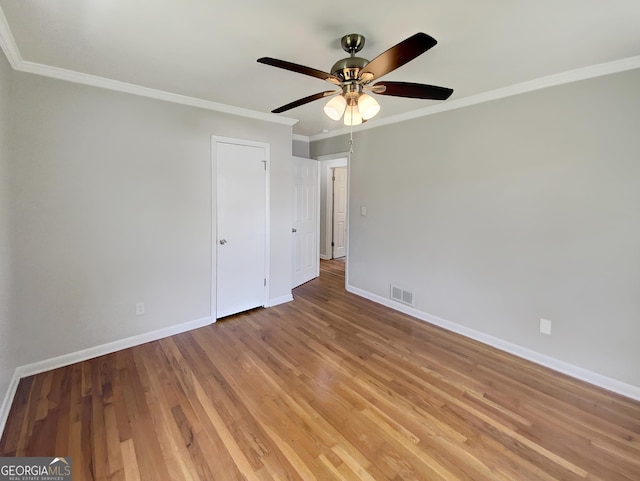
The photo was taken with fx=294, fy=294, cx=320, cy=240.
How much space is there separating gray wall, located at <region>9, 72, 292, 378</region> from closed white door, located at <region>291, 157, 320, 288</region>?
4.50ft

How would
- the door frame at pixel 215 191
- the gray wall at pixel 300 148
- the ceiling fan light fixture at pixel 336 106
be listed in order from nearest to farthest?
the ceiling fan light fixture at pixel 336 106
the door frame at pixel 215 191
the gray wall at pixel 300 148

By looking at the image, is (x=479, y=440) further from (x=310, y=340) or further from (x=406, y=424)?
(x=310, y=340)

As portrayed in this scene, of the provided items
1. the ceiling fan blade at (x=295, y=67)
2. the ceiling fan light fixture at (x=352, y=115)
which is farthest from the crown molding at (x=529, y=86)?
the ceiling fan blade at (x=295, y=67)

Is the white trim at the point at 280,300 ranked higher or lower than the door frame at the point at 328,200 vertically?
lower

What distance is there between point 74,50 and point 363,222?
3.30 m

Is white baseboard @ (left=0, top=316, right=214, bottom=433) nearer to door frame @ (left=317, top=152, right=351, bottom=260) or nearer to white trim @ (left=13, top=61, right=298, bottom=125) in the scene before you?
white trim @ (left=13, top=61, right=298, bottom=125)

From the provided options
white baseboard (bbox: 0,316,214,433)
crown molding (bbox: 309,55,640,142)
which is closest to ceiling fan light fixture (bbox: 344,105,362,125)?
crown molding (bbox: 309,55,640,142)

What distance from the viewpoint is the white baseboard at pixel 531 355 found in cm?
223

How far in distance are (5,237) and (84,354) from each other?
1163mm

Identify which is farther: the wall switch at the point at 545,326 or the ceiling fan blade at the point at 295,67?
the wall switch at the point at 545,326

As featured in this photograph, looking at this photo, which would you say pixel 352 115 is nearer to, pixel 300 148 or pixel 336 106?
pixel 336 106

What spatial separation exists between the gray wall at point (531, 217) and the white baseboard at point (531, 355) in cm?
5

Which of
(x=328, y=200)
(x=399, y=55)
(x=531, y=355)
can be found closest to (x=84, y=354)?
(x=399, y=55)

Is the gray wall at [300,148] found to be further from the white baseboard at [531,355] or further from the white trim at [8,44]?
the white trim at [8,44]
